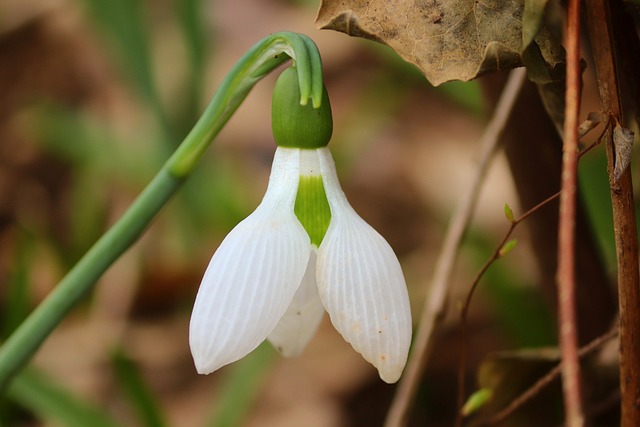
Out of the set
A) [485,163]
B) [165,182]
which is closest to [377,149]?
[485,163]

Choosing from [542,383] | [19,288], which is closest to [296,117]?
[542,383]

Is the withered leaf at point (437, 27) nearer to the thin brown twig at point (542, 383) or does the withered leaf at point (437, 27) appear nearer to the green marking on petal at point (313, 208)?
the green marking on petal at point (313, 208)

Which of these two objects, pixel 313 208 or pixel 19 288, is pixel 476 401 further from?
pixel 19 288

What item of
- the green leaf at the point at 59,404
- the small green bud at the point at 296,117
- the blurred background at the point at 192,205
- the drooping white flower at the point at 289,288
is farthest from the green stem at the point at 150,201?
the green leaf at the point at 59,404

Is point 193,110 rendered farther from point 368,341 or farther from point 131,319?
point 368,341

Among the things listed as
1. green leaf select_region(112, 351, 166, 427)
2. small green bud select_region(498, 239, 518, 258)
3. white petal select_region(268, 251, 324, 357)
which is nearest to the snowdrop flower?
white petal select_region(268, 251, 324, 357)

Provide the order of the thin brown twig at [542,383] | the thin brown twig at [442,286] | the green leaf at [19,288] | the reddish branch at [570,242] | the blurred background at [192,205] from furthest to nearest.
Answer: the green leaf at [19,288]
the blurred background at [192,205]
the thin brown twig at [442,286]
the thin brown twig at [542,383]
the reddish branch at [570,242]
